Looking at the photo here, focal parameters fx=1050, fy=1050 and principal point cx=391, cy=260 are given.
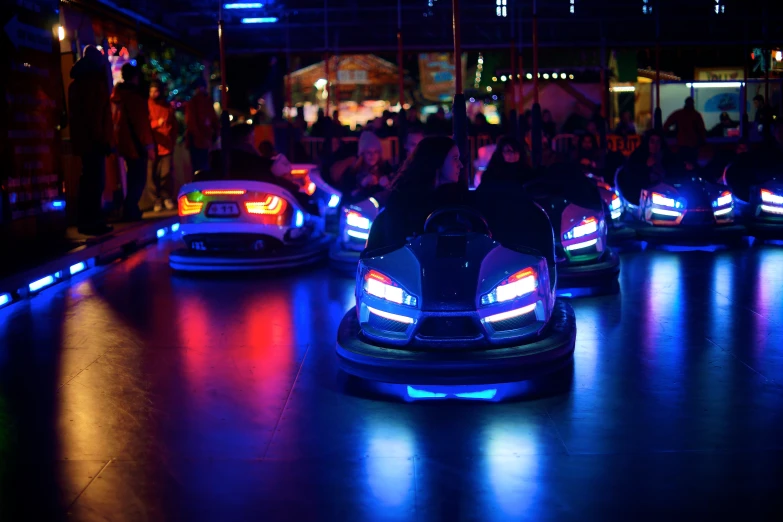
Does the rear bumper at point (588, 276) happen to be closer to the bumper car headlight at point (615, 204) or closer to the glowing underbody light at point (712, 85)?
the bumper car headlight at point (615, 204)

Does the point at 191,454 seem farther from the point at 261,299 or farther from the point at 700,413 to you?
the point at 261,299

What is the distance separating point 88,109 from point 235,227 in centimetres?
202

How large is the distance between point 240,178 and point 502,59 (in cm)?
1422

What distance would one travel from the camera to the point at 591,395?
425cm

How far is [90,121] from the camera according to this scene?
8.84 meters

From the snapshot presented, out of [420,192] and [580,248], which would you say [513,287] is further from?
[580,248]

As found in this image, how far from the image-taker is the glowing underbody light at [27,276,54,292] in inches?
276

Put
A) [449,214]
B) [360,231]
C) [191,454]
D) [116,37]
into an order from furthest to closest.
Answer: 1. [116,37]
2. [360,231]
3. [449,214]
4. [191,454]

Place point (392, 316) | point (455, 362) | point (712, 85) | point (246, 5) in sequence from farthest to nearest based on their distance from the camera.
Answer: point (712, 85)
point (246, 5)
point (392, 316)
point (455, 362)

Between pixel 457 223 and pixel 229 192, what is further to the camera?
A: pixel 229 192

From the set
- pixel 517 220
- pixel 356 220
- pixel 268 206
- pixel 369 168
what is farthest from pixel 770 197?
pixel 517 220

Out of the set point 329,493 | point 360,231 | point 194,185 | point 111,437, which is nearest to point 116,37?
point 194,185

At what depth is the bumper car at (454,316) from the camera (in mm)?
4148

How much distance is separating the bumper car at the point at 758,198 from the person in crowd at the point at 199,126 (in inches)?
233
